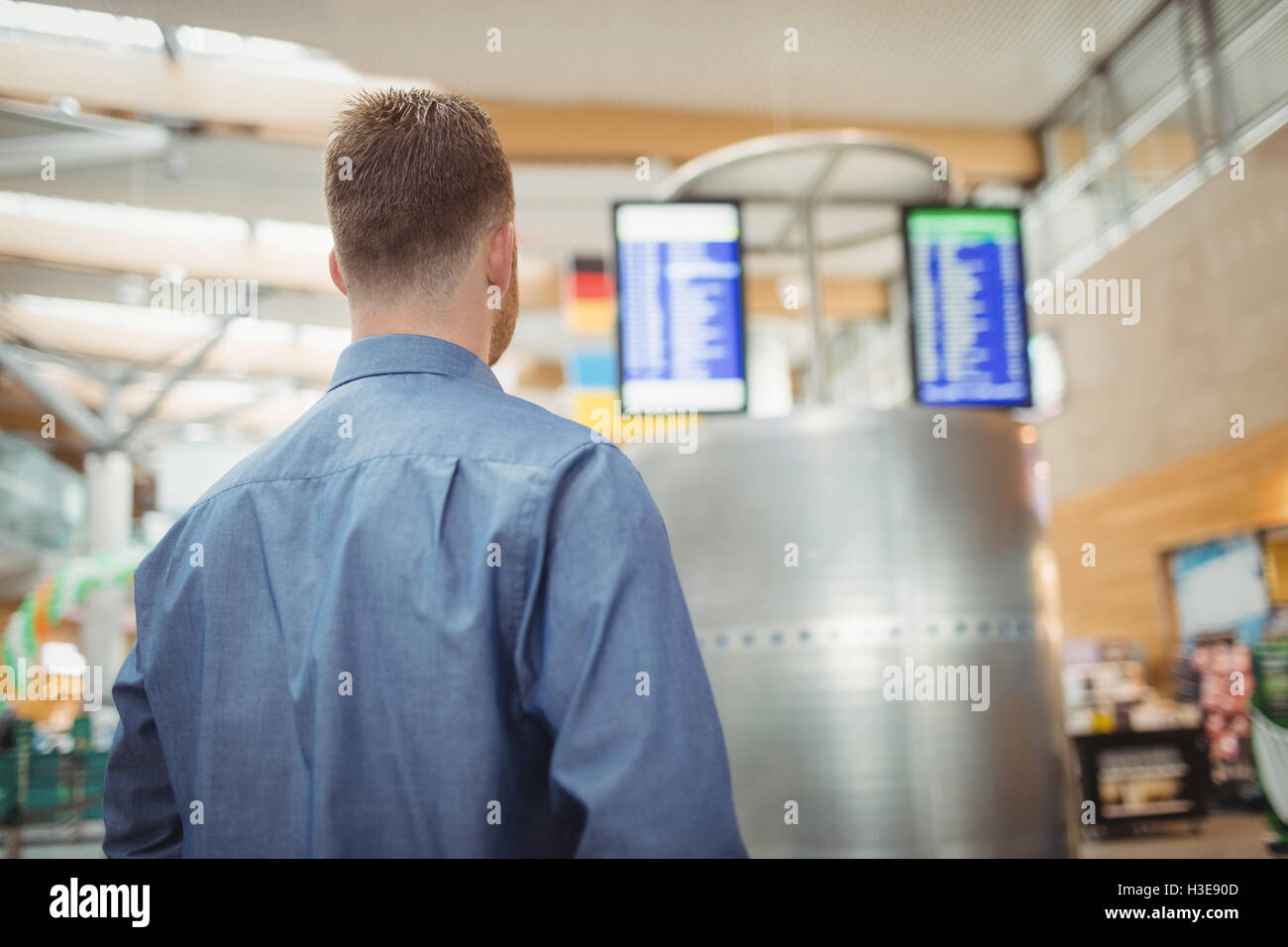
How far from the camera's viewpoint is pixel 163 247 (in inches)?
429

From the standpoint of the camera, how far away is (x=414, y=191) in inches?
46.4

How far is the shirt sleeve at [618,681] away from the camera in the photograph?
95 cm

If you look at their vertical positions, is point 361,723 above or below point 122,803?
above

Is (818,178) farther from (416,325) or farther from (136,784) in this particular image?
(136,784)

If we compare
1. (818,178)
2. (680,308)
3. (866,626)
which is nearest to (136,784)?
(866,626)

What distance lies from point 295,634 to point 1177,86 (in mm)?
9853

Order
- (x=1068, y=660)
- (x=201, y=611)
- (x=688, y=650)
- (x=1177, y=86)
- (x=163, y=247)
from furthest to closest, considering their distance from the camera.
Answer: (x=163, y=247), (x=1068, y=660), (x=1177, y=86), (x=201, y=611), (x=688, y=650)

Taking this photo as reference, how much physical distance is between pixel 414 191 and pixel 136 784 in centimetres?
77

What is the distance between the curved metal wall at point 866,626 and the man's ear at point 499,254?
345 centimetres

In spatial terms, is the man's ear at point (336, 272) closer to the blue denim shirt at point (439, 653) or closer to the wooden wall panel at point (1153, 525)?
the blue denim shirt at point (439, 653)

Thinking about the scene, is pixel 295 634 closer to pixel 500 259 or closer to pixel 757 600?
pixel 500 259

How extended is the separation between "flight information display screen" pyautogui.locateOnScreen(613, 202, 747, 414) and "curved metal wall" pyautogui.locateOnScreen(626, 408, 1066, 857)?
64 cm

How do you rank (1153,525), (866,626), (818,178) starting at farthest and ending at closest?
(1153,525), (818,178), (866,626)
